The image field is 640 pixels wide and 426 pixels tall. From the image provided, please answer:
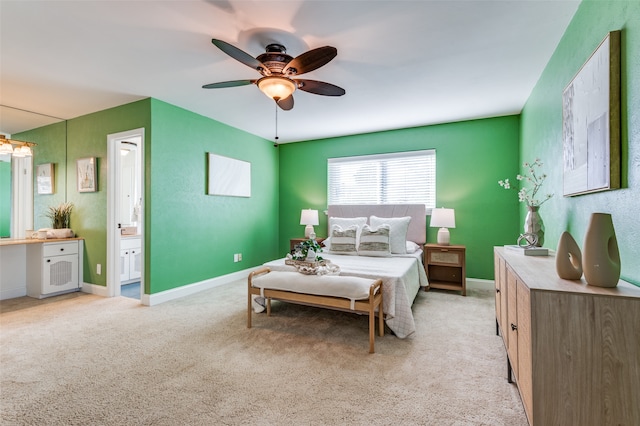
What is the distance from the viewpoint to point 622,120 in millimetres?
1438

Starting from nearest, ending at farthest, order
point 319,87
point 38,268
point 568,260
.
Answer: point 568,260 < point 319,87 < point 38,268

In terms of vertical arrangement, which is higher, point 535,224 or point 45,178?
point 45,178

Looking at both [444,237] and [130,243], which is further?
[130,243]

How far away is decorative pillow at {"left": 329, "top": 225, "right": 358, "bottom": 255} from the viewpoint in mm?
4164

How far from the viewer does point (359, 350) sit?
2.44 m

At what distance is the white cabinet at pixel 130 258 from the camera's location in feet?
15.3

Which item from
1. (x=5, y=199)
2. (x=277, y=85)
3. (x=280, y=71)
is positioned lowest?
(x=5, y=199)

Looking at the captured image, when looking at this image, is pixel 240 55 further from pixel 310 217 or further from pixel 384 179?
pixel 384 179

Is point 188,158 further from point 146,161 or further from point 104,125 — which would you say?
point 104,125

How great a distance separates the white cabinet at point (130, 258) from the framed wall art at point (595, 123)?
5.35 metres

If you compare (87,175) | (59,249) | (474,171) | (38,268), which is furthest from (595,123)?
(38,268)

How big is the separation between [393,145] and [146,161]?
3.70 metres

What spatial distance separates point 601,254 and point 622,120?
70 centimetres

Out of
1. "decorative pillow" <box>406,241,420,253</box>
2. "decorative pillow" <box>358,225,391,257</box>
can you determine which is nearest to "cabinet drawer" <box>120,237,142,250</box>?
"decorative pillow" <box>358,225,391,257</box>
